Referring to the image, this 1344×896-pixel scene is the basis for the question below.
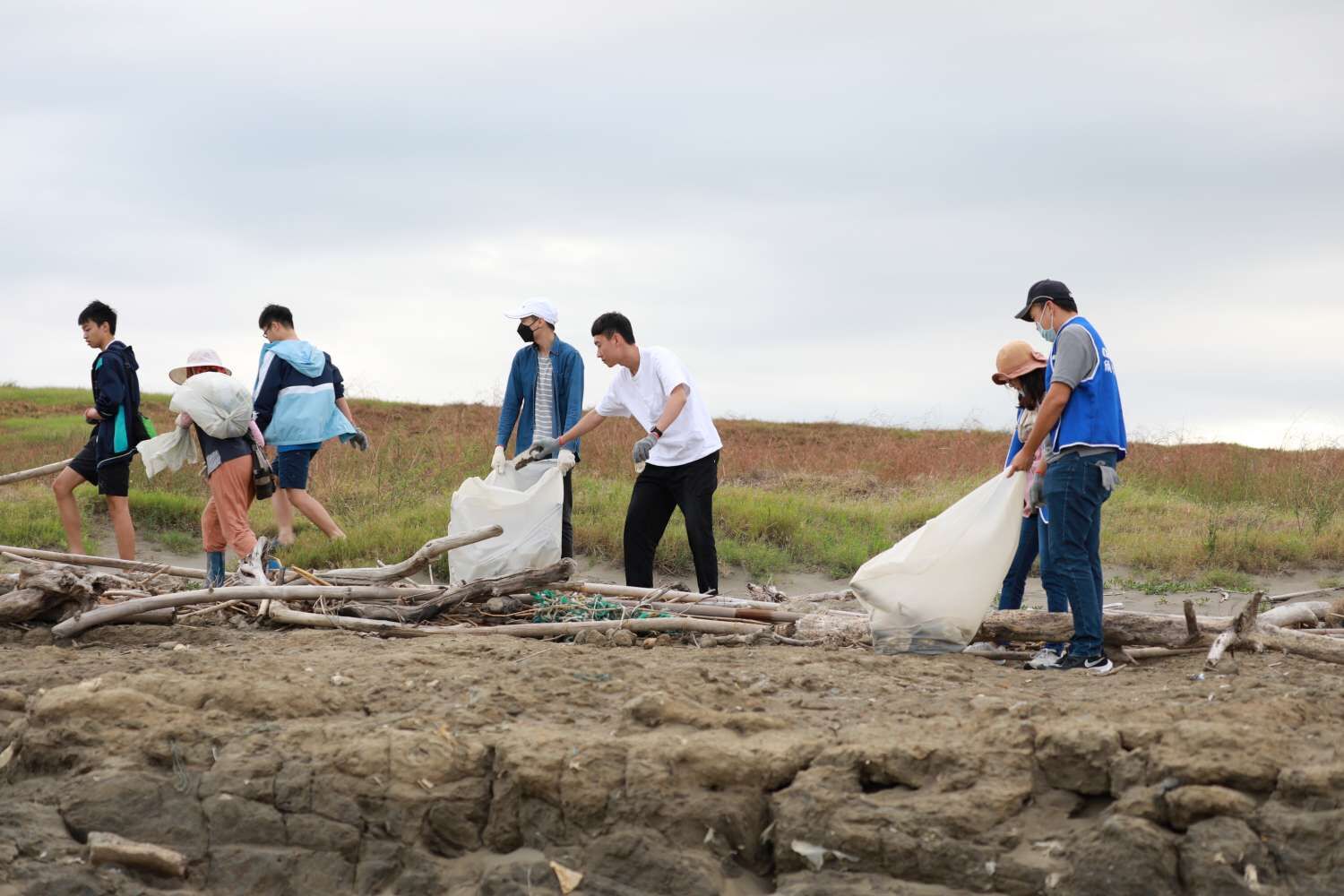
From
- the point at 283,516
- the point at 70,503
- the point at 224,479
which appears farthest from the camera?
the point at 283,516

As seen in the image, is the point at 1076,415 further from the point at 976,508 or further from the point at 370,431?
the point at 370,431

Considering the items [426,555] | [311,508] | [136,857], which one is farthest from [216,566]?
[136,857]

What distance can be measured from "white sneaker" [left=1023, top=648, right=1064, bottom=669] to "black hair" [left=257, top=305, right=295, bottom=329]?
4639mm

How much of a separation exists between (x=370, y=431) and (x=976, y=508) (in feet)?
38.9

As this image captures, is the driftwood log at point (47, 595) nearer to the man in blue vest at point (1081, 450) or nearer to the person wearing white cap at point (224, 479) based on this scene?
the person wearing white cap at point (224, 479)

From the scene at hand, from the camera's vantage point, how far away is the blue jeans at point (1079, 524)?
4.68 metres

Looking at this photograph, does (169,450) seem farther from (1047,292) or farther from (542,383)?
(1047,292)

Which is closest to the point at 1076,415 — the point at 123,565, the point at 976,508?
the point at 976,508

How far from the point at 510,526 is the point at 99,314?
2830 millimetres

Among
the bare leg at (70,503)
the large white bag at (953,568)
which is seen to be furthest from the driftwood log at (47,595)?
the large white bag at (953,568)

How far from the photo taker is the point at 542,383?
7125 millimetres

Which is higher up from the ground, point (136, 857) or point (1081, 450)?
point (1081, 450)

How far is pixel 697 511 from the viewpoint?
636cm

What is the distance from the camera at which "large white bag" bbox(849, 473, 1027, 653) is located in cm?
498
